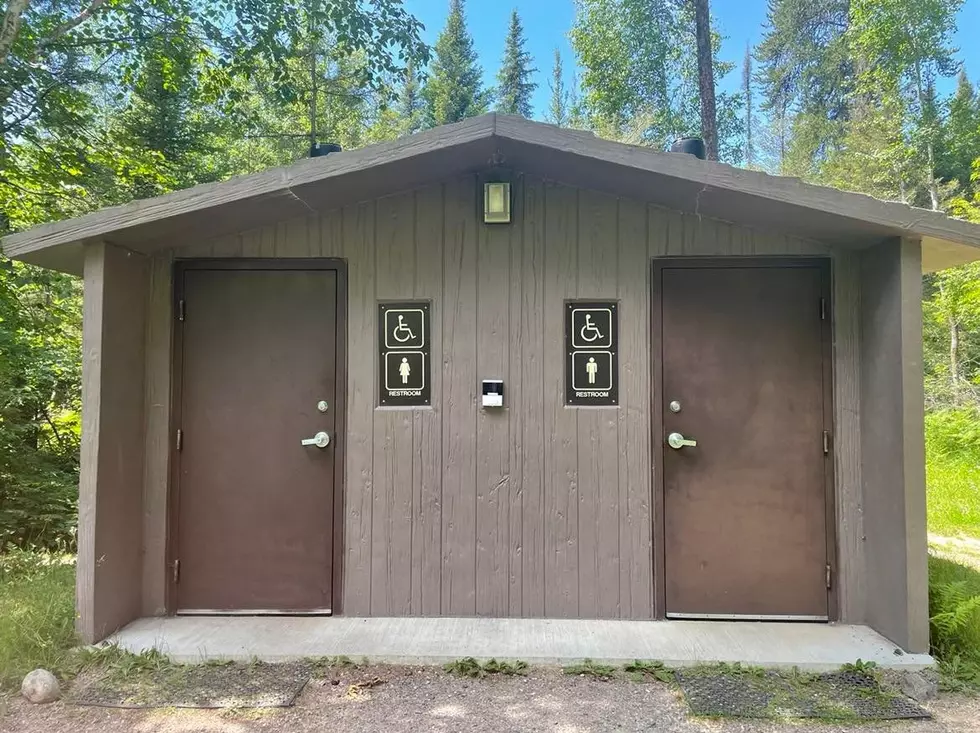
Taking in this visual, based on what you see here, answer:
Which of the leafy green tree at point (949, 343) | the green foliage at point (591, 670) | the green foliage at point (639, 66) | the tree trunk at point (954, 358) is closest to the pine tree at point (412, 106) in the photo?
the green foliage at point (639, 66)

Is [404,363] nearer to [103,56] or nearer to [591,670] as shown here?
[591,670]

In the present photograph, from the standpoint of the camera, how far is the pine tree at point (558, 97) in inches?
801

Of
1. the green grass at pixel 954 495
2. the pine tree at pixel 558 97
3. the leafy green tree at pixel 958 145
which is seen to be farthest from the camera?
the pine tree at pixel 558 97

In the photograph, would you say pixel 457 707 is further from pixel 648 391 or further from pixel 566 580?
pixel 648 391

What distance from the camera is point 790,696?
2.51 m

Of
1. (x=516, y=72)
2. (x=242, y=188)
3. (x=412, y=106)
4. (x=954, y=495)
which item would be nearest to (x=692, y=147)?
(x=242, y=188)

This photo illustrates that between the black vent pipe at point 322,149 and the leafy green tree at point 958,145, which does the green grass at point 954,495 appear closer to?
the black vent pipe at point 322,149

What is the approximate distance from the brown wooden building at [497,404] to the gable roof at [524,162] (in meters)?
0.06

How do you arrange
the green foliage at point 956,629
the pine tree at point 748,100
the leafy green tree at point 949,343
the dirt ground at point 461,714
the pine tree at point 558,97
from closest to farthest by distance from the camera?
1. the dirt ground at point 461,714
2. the green foliage at point 956,629
3. the leafy green tree at point 949,343
4. the pine tree at point 558,97
5. the pine tree at point 748,100

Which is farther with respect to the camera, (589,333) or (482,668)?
(589,333)

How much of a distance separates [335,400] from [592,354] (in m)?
1.51

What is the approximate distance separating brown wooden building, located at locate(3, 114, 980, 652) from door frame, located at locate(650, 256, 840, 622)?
1 cm

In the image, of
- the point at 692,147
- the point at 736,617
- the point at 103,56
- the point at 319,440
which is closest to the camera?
the point at 736,617

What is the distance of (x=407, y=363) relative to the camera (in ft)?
11.1
